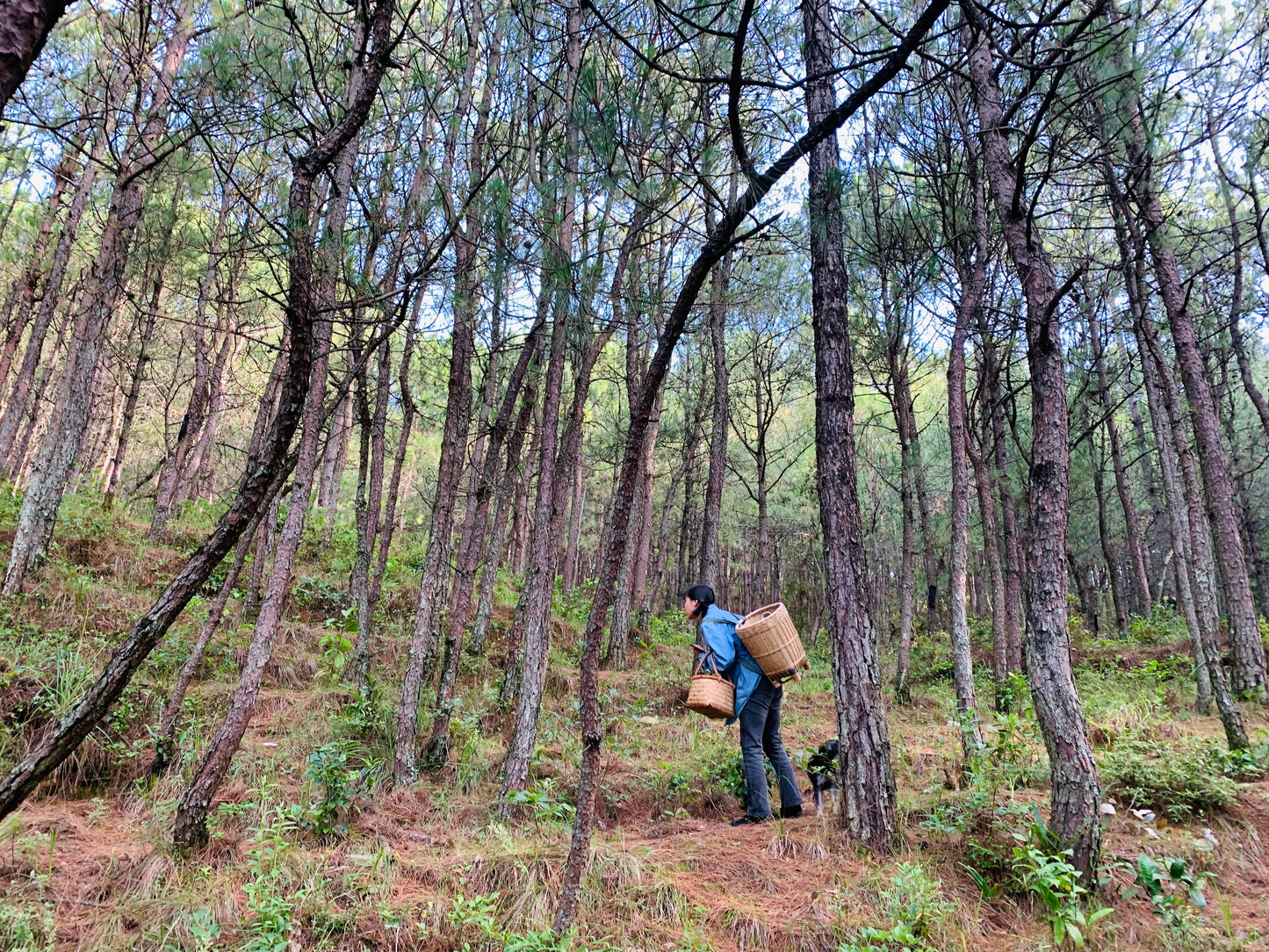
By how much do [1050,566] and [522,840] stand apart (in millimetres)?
3360

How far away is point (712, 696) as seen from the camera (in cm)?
423

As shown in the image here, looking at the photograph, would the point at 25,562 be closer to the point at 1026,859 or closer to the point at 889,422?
the point at 1026,859

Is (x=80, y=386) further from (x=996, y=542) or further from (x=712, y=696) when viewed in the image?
(x=996, y=542)

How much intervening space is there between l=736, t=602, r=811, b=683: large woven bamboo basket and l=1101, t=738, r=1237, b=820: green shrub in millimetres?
2127

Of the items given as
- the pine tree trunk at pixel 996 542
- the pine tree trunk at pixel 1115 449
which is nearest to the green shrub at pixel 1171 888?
the pine tree trunk at pixel 996 542

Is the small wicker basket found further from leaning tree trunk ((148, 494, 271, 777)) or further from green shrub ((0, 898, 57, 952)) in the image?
green shrub ((0, 898, 57, 952))

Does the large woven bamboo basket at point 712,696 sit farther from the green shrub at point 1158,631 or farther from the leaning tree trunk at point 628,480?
the green shrub at point 1158,631

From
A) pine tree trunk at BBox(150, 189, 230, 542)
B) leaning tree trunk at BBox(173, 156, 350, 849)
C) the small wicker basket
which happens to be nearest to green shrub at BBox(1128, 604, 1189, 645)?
the small wicker basket

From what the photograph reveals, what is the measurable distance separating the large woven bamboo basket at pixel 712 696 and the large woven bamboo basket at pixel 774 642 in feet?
0.95

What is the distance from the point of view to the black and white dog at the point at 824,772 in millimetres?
4262

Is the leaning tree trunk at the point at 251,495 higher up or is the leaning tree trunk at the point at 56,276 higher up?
the leaning tree trunk at the point at 56,276

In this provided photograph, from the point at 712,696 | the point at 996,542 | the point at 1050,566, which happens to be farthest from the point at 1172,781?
the point at 996,542

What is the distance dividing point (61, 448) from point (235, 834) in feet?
17.5

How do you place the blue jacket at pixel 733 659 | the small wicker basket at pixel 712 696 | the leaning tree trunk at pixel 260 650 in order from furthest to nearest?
the blue jacket at pixel 733 659 → the small wicker basket at pixel 712 696 → the leaning tree trunk at pixel 260 650
